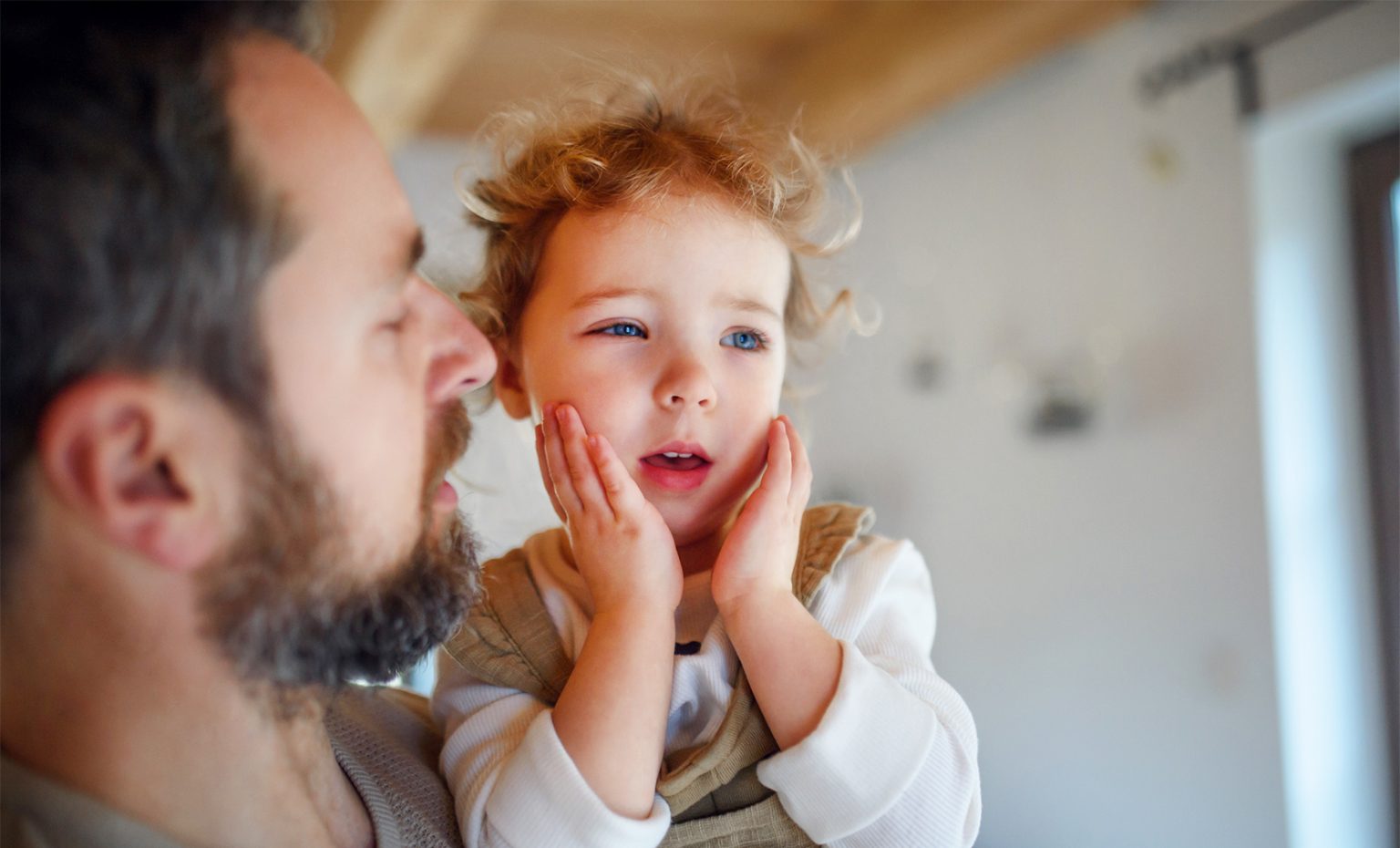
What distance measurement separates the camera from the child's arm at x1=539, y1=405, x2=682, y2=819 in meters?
0.79

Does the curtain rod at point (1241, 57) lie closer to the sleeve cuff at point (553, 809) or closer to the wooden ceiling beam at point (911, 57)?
the wooden ceiling beam at point (911, 57)

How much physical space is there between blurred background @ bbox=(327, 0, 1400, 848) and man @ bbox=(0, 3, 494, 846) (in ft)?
1.65

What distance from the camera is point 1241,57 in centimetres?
253

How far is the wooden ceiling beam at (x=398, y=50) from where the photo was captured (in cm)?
255

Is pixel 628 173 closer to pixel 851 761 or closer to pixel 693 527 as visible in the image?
pixel 693 527

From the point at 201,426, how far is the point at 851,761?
518mm

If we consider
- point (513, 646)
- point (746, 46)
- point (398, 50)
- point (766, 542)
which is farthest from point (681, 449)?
point (746, 46)

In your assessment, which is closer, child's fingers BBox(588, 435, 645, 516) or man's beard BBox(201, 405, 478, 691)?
man's beard BBox(201, 405, 478, 691)

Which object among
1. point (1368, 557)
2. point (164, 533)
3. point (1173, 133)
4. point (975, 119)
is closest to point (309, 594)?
point (164, 533)

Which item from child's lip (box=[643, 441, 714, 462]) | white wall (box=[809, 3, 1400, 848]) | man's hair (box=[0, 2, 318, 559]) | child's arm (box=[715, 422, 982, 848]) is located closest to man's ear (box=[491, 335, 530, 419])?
child's lip (box=[643, 441, 714, 462])

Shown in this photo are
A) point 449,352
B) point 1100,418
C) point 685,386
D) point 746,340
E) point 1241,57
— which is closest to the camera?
point 449,352

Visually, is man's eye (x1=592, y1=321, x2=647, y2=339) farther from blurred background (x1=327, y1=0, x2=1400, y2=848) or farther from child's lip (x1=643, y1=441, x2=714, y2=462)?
blurred background (x1=327, y1=0, x2=1400, y2=848)

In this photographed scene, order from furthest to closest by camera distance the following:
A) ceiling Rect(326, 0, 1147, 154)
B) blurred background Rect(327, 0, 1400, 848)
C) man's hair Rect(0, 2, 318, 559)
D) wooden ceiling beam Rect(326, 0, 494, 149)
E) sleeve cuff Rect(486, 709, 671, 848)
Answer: ceiling Rect(326, 0, 1147, 154) < wooden ceiling beam Rect(326, 0, 494, 149) < blurred background Rect(327, 0, 1400, 848) < sleeve cuff Rect(486, 709, 671, 848) < man's hair Rect(0, 2, 318, 559)

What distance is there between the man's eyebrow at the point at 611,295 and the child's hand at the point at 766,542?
19 cm
